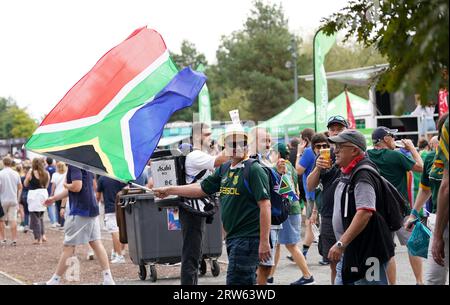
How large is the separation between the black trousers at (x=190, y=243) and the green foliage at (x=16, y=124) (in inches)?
3946

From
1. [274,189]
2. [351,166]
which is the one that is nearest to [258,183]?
[274,189]

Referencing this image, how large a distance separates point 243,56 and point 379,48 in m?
63.7

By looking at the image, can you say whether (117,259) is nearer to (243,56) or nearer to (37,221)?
(37,221)

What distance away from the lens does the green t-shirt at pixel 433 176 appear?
692cm

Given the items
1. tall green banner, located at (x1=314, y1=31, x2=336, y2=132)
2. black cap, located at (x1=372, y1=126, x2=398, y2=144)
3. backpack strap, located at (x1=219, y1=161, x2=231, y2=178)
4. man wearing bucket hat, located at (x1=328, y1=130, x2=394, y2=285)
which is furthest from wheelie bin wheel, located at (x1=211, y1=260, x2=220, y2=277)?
tall green banner, located at (x1=314, y1=31, x2=336, y2=132)

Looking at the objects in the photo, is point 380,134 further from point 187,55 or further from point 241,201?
point 187,55

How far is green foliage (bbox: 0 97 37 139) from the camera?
4382 inches

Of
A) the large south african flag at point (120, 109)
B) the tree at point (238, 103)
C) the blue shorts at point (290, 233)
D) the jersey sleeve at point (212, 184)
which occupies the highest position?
the tree at point (238, 103)

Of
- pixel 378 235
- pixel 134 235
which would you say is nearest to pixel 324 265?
pixel 134 235

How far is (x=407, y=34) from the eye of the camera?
15.4ft

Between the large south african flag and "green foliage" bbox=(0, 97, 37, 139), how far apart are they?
99.7 metres

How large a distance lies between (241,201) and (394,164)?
330 centimetres

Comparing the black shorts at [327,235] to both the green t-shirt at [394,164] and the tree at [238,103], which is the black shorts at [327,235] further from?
the tree at [238,103]

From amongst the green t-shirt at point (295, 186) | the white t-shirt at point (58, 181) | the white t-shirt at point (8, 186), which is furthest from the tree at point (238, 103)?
the green t-shirt at point (295, 186)
